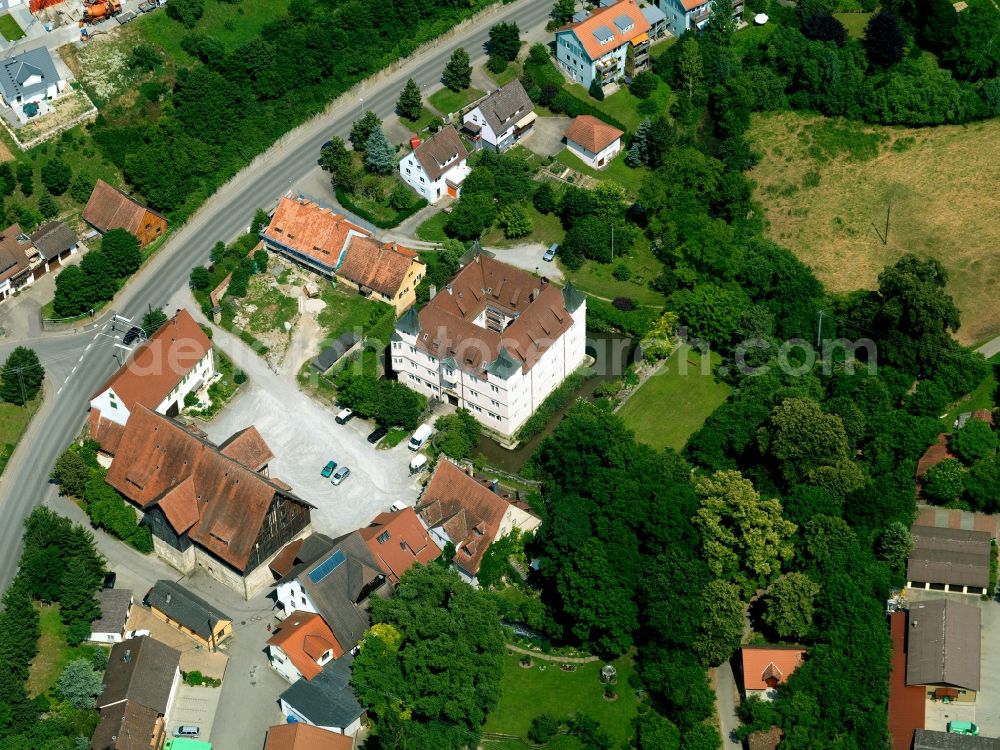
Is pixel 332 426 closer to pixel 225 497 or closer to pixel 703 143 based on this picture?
pixel 225 497

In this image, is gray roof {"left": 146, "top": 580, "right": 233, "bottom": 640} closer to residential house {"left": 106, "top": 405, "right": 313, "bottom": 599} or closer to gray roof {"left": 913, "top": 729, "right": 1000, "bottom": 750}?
residential house {"left": 106, "top": 405, "right": 313, "bottom": 599}

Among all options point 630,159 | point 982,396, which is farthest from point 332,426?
point 982,396

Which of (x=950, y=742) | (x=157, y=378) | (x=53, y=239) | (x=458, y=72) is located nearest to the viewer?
(x=950, y=742)

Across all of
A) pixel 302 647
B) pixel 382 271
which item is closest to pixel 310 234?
pixel 382 271

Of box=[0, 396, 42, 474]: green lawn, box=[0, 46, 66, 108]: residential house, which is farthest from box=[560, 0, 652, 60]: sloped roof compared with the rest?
box=[0, 396, 42, 474]: green lawn

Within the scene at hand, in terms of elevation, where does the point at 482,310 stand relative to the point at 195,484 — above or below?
above

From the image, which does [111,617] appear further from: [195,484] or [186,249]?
[186,249]

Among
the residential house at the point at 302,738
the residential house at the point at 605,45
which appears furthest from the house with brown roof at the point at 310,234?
the residential house at the point at 302,738

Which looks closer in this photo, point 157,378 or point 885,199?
point 157,378
